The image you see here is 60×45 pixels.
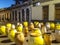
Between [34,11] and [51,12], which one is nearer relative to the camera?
[51,12]

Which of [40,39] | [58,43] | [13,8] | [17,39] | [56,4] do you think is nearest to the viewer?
[40,39]

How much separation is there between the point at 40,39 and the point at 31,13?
12.1 meters

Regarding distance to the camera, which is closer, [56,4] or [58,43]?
[58,43]

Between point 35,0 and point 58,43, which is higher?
point 35,0

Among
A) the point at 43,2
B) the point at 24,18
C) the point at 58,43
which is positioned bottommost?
the point at 58,43

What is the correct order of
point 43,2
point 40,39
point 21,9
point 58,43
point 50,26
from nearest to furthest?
1. point 40,39
2. point 58,43
3. point 50,26
4. point 43,2
5. point 21,9

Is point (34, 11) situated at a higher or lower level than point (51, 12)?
higher

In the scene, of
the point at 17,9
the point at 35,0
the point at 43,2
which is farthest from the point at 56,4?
the point at 17,9

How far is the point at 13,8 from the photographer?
1889 centimetres

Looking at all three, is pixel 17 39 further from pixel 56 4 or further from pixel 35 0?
pixel 35 0

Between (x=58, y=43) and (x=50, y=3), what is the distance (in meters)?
8.29

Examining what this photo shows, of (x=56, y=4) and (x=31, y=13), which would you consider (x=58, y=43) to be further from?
(x=31, y=13)

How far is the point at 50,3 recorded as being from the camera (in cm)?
1345

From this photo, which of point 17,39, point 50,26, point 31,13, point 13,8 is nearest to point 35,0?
point 31,13
